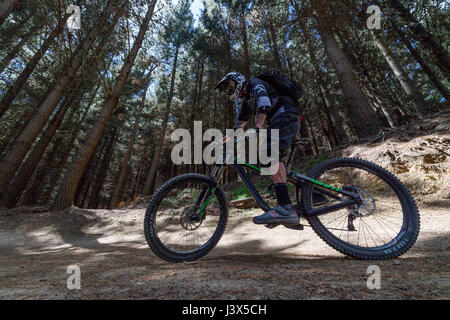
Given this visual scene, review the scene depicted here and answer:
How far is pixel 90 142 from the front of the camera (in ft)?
24.9

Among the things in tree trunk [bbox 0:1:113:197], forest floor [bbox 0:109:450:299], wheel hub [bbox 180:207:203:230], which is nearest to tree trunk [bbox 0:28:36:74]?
tree trunk [bbox 0:1:113:197]

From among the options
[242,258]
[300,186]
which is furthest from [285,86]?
[242,258]

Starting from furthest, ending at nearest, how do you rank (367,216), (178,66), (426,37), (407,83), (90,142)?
(178,66), (407,83), (90,142), (426,37), (367,216)

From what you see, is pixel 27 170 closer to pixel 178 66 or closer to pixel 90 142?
pixel 90 142

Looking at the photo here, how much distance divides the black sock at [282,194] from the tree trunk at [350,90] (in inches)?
263

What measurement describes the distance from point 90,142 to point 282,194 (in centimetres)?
765

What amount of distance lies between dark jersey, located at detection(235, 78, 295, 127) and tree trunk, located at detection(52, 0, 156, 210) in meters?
6.70

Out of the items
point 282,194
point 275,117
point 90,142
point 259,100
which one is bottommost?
point 282,194

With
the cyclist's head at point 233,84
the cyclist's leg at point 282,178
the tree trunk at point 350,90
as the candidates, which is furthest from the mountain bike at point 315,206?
the tree trunk at point 350,90

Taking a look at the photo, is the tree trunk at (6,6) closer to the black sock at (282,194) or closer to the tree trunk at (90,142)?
the tree trunk at (90,142)

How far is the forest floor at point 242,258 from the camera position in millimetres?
1133

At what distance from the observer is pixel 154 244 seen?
7.88 feet
